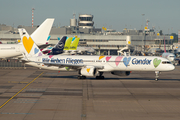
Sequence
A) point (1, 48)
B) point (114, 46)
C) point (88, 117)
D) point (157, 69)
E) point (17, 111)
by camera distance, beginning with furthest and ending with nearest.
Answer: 1. point (114, 46)
2. point (1, 48)
3. point (157, 69)
4. point (17, 111)
5. point (88, 117)

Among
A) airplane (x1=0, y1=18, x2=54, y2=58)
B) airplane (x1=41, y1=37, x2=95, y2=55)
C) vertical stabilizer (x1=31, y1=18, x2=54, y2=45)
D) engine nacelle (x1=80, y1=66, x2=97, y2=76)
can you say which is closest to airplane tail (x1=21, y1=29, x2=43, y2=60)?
engine nacelle (x1=80, y1=66, x2=97, y2=76)

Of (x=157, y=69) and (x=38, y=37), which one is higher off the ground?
(x=38, y=37)

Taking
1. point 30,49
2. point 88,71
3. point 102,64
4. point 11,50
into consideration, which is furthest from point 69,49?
point 88,71

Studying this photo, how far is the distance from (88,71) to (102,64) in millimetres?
3299

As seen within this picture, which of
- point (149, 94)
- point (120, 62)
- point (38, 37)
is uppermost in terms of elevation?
point (38, 37)

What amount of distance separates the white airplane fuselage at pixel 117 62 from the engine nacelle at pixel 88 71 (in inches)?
76.5

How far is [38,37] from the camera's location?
65.2 meters

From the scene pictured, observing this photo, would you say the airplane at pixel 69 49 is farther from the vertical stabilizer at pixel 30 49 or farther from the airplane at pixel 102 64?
the airplane at pixel 102 64

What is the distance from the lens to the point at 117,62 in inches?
1779

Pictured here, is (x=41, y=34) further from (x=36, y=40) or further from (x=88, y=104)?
(x=88, y=104)

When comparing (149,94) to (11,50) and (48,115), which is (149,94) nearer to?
(48,115)

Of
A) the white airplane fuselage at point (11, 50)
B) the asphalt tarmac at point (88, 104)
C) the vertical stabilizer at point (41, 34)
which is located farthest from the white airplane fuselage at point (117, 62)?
the white airplane fuselage at point (11, 50)

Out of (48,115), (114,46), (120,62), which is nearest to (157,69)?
(120,62)

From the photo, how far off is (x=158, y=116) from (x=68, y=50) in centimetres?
8314
